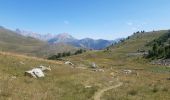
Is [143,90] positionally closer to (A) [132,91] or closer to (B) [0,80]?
(A) [132,91]

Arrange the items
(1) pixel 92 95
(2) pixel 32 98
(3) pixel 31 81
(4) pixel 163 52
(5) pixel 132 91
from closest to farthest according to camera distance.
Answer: (2) pixel 32 98, (1) pixel 92 95, (5) pixel 132 91, (3) pixel 31 81, (4) pixel 163 52

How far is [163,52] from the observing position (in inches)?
5571

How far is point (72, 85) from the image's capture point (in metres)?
33.4

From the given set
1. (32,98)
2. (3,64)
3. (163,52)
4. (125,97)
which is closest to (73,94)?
(125,97)

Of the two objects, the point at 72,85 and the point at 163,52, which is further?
the point at 163,52

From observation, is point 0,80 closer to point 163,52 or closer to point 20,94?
point 20,94

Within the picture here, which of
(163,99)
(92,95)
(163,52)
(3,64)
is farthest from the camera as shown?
(163,52)

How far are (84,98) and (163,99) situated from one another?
5.98 m

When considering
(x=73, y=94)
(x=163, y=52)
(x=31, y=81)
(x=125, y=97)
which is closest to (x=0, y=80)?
(x=31, y=81)

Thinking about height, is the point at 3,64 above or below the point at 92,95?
above

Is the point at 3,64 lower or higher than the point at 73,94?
higher

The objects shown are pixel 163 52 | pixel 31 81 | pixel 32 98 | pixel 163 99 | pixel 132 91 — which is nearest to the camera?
pixel 32 98

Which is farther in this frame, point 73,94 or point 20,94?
point 73,94

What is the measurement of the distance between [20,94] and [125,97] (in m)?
8.17
